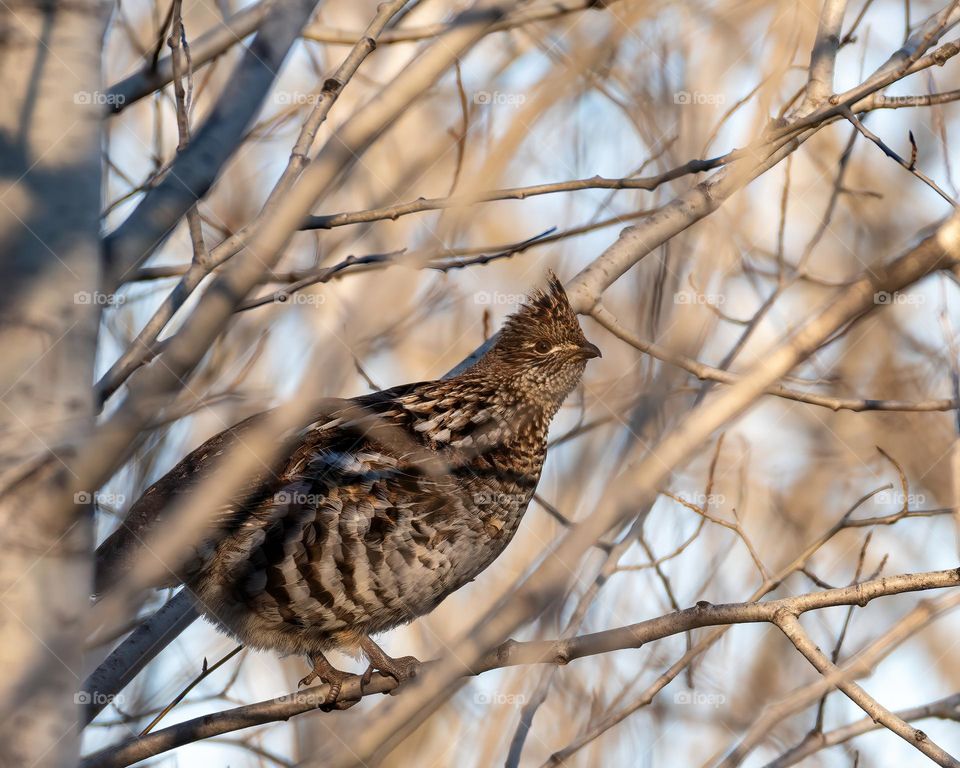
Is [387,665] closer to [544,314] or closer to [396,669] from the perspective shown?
[396,669]

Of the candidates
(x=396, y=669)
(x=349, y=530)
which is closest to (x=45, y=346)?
(x=349, y=530)

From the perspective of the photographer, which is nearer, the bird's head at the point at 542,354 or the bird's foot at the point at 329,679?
the bird's foot at the point at 329,679

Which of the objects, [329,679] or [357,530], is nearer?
[357,530]

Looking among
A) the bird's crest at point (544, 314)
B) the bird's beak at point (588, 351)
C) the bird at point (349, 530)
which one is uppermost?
the bird's crest at point (544, 314)

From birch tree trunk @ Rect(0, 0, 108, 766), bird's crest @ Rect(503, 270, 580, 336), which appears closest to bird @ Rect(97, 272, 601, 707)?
bird's crest @ Rect(503, 270, 580, 336)

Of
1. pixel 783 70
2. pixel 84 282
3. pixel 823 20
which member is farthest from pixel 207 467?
pixel 823 20

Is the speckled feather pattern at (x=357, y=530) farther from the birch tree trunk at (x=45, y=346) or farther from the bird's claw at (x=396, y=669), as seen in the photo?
the birch tree trunk at (x=45, y=346)

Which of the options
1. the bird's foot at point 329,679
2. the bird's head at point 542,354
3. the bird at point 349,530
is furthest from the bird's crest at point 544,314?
the bird's foot at point 329,679

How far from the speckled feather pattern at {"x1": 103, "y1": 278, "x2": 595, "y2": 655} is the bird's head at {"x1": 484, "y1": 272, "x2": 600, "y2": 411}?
0.59 metres

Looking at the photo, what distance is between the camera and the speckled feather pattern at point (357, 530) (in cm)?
489

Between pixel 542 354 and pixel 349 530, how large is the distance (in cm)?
171

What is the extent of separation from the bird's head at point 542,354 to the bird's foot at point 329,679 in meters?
1.80

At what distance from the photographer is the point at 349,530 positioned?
4883 millimetres

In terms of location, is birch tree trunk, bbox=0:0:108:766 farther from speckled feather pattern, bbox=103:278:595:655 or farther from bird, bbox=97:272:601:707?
speckled feather pattern, bbox=103:278:595:655
